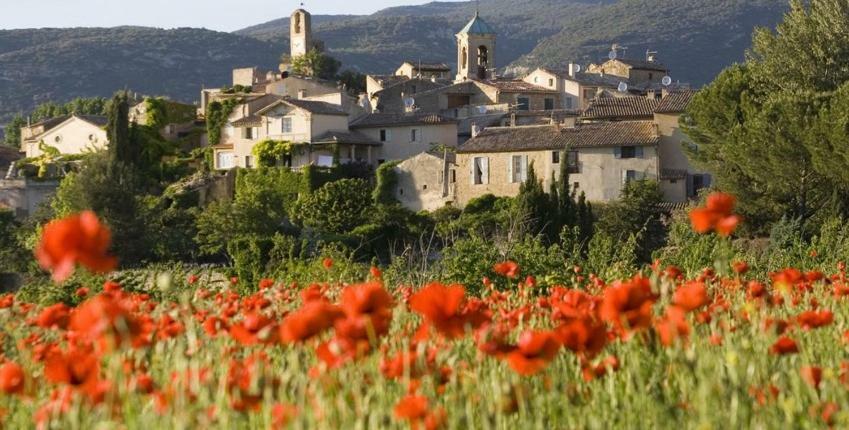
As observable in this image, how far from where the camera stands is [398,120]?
62500 mm

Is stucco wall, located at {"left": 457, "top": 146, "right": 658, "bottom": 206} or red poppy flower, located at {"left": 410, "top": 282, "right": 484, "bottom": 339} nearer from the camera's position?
red poppy flower, located at {"left": 410, "top": 282, "right": 484, "bottom": 339}

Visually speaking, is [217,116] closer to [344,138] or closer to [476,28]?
[344,138]

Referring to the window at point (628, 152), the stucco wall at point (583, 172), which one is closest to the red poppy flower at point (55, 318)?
the stucco wall at point (583, 172)

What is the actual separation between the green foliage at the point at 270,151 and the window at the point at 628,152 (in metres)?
15.6

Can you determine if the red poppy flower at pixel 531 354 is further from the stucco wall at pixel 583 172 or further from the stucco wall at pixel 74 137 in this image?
the stucco wall at pixel 74 137

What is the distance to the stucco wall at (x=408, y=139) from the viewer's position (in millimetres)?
62062

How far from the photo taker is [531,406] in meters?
4.62

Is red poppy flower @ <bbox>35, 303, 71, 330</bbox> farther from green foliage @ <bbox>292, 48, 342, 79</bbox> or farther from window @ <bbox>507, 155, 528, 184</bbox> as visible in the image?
green foliage @ <bbox>292, 48, 342, 79</bbox>

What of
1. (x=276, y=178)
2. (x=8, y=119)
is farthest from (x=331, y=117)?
(x=8, y=119)

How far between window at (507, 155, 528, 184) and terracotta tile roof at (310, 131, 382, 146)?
8895 millimetres

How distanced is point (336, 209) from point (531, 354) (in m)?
46.6

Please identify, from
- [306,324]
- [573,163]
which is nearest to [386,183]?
[573,163]

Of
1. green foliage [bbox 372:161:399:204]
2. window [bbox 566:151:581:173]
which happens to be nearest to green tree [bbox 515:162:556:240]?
window [bbox 566:151:581:173]

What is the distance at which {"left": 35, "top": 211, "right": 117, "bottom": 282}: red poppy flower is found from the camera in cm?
354
